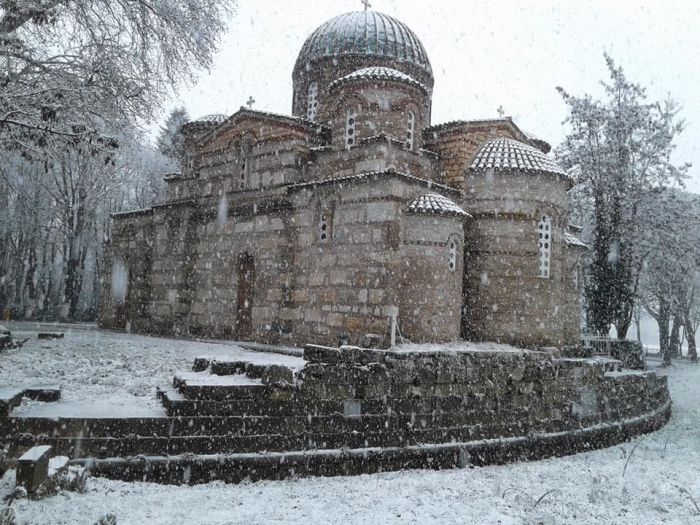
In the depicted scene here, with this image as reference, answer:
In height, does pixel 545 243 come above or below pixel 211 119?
below

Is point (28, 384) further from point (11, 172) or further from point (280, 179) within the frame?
point (11, 172)

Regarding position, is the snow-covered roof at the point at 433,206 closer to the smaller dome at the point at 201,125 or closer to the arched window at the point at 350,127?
the arched window at the point at 350,127

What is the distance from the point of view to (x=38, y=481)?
4.70 meters

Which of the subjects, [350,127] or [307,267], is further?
[350,127]

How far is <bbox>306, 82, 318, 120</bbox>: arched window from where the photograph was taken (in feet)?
52.6

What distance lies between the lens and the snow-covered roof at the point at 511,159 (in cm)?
1234

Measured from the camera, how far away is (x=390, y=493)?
21.7 feet

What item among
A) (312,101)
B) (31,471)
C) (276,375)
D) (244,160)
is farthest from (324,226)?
(31,471)

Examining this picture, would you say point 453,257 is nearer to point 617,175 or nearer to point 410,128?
point 410,128

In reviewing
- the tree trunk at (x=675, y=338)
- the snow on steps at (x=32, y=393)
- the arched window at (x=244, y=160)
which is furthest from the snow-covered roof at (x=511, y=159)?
the tree trunk at (x=675, y=338)

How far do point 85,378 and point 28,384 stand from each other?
1.02 meters

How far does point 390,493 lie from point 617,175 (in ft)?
52.8

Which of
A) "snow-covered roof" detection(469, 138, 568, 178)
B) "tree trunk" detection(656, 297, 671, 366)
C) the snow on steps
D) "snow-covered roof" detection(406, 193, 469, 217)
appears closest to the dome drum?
"snow-covered roof" detection(469, 138, 568, 178)

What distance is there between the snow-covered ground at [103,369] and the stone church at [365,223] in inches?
84.6
